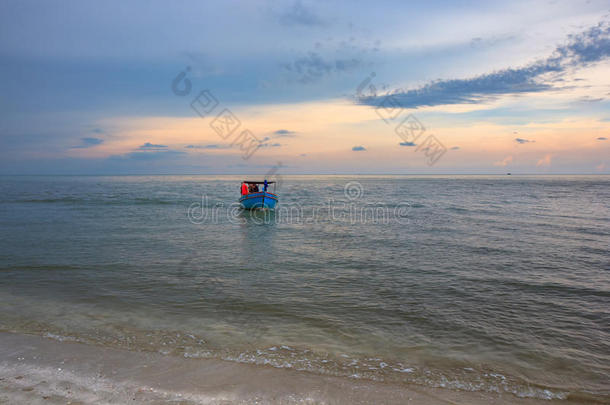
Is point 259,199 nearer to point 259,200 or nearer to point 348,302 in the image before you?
point 259,200

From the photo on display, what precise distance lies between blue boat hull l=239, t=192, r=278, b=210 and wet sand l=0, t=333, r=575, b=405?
86.5 feet

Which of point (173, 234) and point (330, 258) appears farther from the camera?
point (173, 234)

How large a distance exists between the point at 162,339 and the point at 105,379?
171 cm

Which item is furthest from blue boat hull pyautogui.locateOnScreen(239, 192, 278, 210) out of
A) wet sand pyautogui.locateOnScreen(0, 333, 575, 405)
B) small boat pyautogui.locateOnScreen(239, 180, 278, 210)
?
wet sand pyautogui.locateOnScreen(0, 333, 575, 405)

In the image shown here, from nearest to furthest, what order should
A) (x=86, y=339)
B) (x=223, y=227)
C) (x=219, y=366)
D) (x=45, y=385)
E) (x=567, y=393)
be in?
1. (x=45, y=385)
2. (x=567, y=393)
3. (x=219, y=366)
4. (x=86, y=339)
5. (x=223, y=227)

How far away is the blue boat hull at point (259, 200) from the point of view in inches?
1272

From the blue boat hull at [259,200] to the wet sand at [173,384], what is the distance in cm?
2637

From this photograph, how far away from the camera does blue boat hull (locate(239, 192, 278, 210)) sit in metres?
32.3

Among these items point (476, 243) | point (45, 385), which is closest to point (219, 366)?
point (45, 385)

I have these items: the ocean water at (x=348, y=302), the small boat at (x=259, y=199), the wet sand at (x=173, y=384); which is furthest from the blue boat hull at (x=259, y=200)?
the wet sand at (x=173, y=384)

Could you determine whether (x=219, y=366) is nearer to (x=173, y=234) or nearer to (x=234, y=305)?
(x=234, y=305)

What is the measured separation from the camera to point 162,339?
6875 millimetres

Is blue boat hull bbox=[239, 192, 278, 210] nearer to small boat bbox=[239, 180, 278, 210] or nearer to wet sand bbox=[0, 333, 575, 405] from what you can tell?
small boat bbox=[239, 180, 278, 210]

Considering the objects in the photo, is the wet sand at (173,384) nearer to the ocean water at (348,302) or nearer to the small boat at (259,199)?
the ocean water at (348,302)
